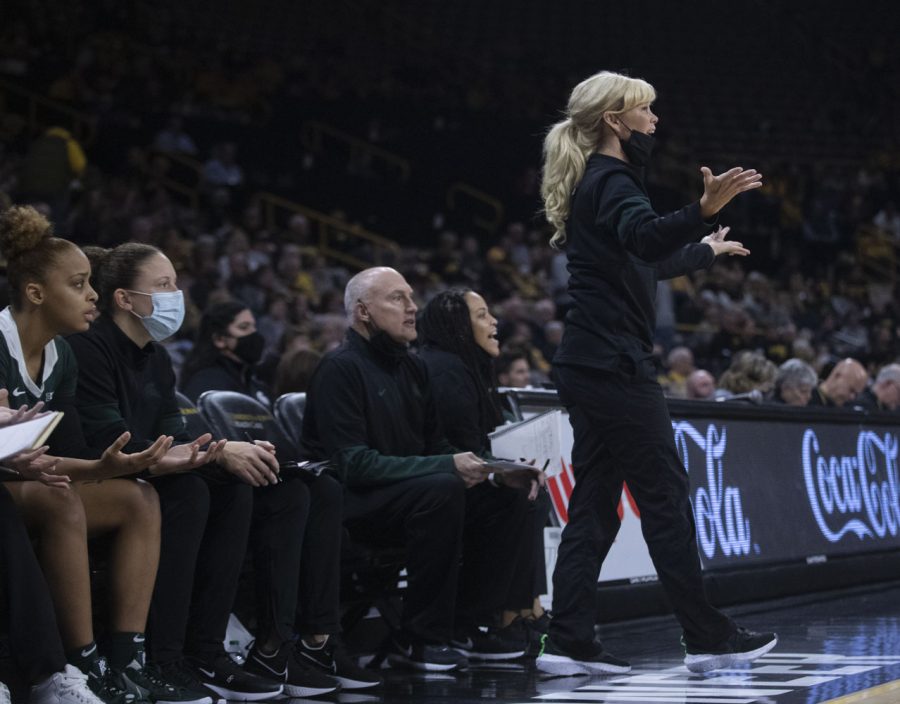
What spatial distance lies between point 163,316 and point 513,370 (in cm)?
445

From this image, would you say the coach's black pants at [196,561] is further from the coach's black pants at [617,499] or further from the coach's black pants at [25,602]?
the coach's black pants at [617,499]

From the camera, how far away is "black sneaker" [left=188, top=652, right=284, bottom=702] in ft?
14.2

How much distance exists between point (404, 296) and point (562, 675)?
1.58 metres

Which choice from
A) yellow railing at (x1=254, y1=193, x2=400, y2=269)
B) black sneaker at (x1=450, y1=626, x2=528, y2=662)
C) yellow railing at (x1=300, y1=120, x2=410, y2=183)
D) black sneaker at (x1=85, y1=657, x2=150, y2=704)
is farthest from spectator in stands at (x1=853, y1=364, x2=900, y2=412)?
yellow railing at (x1=300, y1=120, x2=410, y2=183)

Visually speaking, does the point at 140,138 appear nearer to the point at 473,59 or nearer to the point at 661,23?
the point at 473,59

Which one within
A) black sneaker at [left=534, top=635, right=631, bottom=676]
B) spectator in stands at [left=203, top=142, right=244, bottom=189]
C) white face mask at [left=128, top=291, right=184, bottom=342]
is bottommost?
black sneaker at [left=534, top=635, right=631, bottom=676]

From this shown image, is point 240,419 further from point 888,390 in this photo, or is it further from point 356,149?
point 356,149

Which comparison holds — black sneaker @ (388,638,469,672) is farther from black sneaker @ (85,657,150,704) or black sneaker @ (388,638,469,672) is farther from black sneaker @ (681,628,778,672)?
black sneaker @ (85,657,150,704)

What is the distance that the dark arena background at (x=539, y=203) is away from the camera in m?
6.54

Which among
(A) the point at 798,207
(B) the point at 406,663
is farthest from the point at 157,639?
(A) the point at 798,207

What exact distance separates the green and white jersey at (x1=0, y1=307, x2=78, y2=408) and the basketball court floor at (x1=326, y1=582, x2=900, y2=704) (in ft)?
4.32

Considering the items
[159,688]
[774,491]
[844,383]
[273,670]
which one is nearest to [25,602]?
[159,688]

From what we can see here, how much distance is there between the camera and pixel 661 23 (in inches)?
1013

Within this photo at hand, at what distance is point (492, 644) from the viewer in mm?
5457
